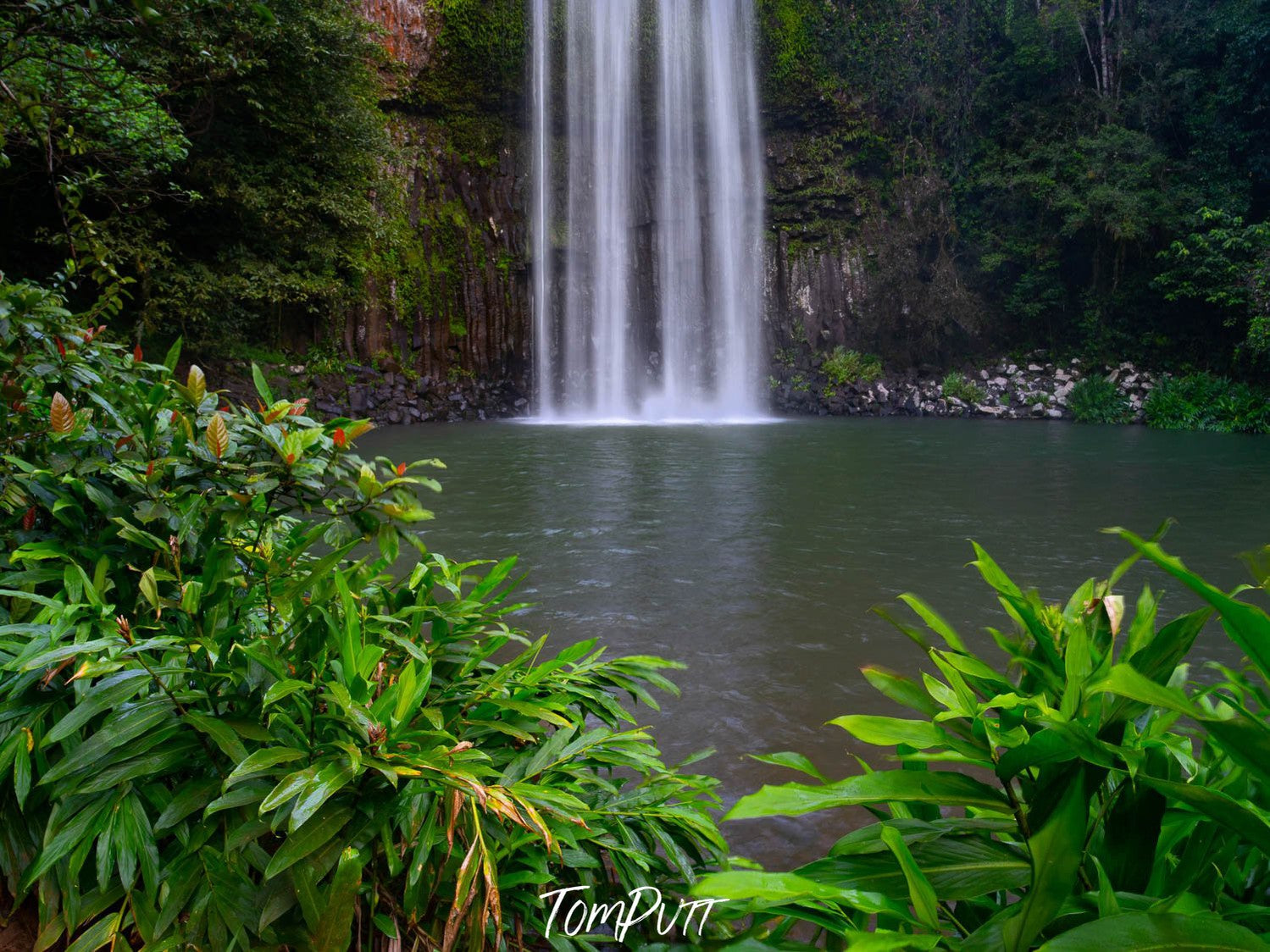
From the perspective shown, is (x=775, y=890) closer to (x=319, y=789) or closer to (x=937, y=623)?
(x=937, y=623)

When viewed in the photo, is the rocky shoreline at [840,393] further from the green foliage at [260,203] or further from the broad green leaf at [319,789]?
the broad green leaf at [319,789]

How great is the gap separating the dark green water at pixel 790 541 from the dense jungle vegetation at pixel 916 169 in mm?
4688

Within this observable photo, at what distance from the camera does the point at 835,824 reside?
2186mm

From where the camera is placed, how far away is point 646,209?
18.9 metres

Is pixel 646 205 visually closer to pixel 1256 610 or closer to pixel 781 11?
pixel 781 11

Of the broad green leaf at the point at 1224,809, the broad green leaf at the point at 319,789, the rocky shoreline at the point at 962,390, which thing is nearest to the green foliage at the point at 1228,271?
the rocky shoreline at the point at 962,390

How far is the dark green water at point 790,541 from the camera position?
118 inches

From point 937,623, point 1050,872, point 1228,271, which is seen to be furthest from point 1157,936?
Answer: point 1228,271

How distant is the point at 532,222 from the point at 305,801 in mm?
18753

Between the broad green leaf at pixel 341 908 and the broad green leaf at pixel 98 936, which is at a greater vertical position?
the broad green leaf at pixel 341 908

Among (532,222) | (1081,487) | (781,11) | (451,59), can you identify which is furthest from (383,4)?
(1081,487)

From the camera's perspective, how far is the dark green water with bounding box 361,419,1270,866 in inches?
118

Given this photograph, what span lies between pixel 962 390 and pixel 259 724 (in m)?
19.2

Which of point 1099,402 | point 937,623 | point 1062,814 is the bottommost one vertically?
point 1062,814
